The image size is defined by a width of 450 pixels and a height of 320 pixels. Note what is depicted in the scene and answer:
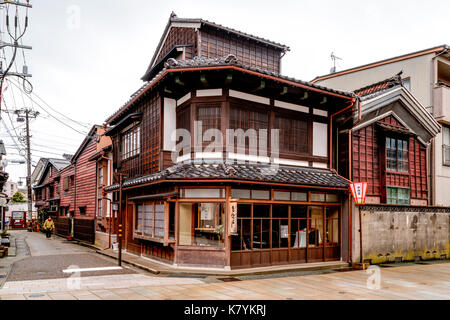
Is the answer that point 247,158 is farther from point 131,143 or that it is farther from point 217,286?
point 131,143

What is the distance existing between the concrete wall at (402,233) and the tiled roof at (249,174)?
220cm

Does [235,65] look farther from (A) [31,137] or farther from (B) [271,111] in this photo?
(A) [31,137]

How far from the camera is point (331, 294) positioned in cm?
1038

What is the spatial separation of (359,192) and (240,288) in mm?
7278

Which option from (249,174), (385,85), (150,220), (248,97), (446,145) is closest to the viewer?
(249,174)

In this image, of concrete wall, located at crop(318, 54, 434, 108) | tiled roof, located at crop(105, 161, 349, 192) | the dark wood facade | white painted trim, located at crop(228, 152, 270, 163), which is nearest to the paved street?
tiled roof, located at crop(105, 161, 349, 192)

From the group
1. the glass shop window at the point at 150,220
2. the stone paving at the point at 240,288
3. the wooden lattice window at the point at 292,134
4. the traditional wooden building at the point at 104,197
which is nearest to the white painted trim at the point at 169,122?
the glass shop window at the point at 150,220

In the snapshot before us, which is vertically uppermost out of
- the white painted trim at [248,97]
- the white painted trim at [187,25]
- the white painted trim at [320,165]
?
the white painted trim at [187,25]

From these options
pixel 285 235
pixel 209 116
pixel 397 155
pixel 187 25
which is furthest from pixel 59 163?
pixel 397 155

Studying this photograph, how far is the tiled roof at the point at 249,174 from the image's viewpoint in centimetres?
1312

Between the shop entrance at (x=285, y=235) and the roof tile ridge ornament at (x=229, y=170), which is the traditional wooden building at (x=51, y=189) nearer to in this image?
the roof tile ridge ornament at (x=229, y=170)

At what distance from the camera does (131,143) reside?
19.8 metres

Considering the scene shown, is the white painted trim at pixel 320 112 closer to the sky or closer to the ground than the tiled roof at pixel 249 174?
closer to the sky
